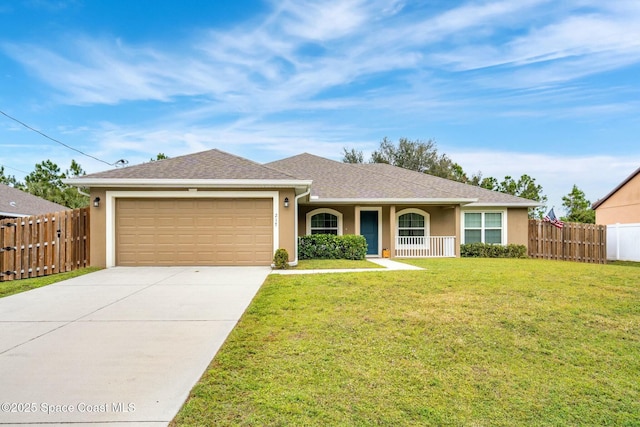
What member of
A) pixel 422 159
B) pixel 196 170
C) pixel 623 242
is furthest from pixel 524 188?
pixel 196 170

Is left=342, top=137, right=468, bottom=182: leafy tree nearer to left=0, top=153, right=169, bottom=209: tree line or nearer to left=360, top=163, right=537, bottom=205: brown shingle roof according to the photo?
left=360, top=163, right=537, bottom=205: brown shingle roof

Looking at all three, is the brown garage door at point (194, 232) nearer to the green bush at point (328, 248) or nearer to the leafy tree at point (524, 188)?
the green bush at point (328, 248)

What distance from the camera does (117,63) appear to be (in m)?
15.0

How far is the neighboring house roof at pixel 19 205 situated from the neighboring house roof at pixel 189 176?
9.10 meters

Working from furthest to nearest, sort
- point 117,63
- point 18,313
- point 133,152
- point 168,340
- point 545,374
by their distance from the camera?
point 133,152, point 117,63, point 18,313, point 168,340, point 545,374

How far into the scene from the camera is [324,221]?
1570 centimetres

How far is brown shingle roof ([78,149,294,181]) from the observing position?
35.9ft

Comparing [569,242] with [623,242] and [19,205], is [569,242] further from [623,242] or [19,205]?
[19,205]

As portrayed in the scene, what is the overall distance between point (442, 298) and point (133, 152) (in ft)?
81.6

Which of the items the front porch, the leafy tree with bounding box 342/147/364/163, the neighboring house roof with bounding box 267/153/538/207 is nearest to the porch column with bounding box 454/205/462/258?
the front porch

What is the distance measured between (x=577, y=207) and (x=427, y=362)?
32.2 meters

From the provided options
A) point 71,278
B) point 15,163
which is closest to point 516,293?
point 71,278

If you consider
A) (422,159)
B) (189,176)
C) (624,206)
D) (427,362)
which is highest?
(422,159)

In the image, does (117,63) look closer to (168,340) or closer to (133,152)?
(133,152)
